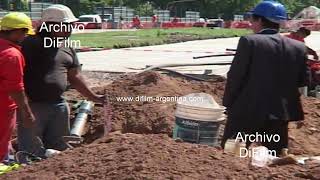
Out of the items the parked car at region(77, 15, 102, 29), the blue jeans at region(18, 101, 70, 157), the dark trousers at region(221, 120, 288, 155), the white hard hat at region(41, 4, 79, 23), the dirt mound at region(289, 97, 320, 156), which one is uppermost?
the white hard hat at region(41, 4, 79, 23)

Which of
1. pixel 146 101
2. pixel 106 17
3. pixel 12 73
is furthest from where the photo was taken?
pixel 106 17

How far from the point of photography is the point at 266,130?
5109mm

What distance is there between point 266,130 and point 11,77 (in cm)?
221

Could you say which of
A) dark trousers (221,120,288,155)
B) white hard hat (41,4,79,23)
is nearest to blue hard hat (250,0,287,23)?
dark trousers (221,120,288,155)

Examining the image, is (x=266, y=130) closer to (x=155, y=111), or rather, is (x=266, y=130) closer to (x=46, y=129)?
(x=46, y=129)

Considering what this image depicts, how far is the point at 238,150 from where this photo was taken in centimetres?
482

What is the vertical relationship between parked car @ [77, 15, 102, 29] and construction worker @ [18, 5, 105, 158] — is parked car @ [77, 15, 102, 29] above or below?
below

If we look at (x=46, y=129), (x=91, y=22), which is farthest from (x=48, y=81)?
(x=91, y=22)

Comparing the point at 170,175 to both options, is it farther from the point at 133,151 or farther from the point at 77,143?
the point at 77,143

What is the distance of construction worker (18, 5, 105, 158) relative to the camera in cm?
608

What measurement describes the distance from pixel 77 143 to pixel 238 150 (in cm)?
226

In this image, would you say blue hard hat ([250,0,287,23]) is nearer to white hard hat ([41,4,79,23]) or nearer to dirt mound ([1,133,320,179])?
dirt mound ([1,133,320,179])

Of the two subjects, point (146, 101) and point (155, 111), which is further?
point (146, 101)

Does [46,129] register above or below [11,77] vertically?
below
